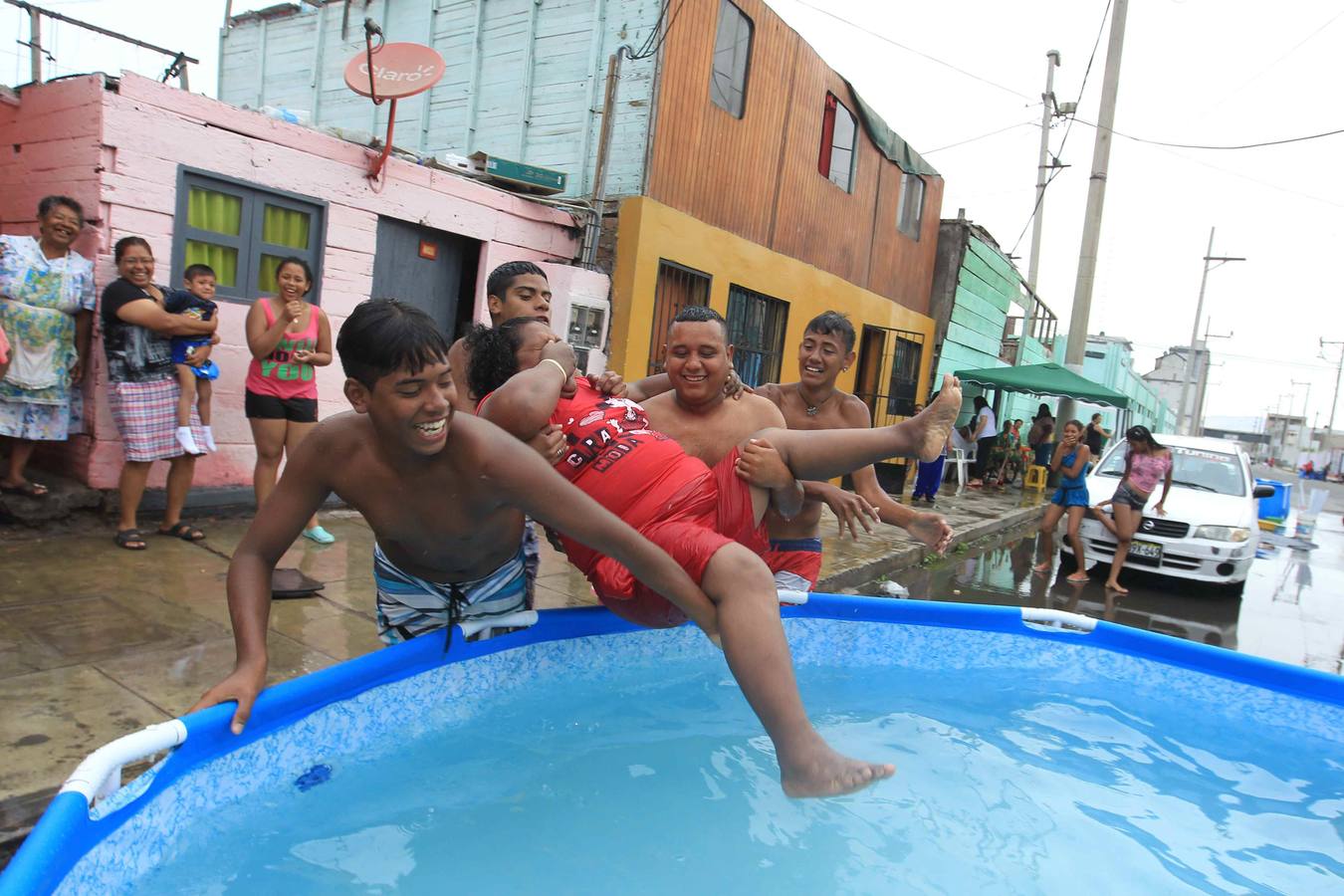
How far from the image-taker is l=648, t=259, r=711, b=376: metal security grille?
865 cm

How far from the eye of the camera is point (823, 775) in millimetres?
2230

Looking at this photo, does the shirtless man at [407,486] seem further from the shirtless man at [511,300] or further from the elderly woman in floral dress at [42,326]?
the elderly woman in floral dress at [42,326]

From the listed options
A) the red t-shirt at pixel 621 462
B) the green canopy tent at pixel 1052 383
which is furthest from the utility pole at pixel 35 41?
the green canopy tent at pixel 1052 383

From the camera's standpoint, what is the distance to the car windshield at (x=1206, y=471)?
912cm

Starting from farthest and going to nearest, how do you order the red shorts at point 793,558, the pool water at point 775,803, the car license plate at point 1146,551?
1. the car license plate at point 1146,551
2. the red shorts at point 793,558
3. the pool water at point 775,803

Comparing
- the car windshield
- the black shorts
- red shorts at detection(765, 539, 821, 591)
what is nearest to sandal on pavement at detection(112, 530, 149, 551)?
the black shorts

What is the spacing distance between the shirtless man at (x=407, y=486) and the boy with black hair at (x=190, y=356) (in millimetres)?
3039

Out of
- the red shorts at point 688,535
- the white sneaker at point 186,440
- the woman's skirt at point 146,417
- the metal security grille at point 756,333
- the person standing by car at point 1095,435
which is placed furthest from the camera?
the person standing by car at point 1095,435

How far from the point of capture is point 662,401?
350 cm

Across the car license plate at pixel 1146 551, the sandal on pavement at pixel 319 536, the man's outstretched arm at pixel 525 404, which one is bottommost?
the sandal on pavement at pixel 319 536

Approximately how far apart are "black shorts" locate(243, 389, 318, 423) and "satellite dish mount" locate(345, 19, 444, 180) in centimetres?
219

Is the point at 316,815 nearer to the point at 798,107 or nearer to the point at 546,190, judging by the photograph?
the point at 546,190

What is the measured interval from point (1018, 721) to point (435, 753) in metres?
2.63

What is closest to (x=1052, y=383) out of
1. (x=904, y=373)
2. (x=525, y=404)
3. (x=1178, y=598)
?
(x=904, y=373)
